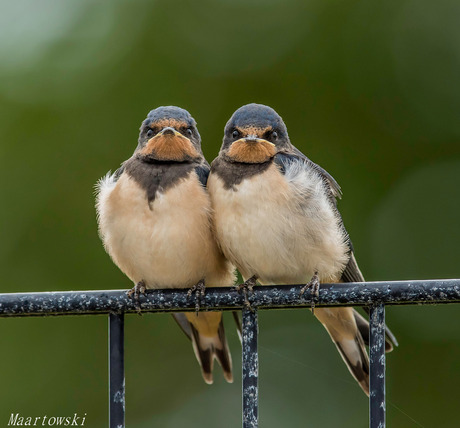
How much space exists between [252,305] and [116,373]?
36 centimetres

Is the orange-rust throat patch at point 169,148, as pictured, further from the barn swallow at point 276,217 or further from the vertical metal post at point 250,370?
the vertical metal post at point 250,370

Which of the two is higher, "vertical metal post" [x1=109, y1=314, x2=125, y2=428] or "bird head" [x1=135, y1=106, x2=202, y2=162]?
"bird head" [x1=135, y1=106, x2=202, y2=162]

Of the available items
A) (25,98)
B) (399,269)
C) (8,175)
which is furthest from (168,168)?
(399,269)

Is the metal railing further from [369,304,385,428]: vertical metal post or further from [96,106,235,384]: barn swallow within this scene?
[96,106,235,384]: barn swallow

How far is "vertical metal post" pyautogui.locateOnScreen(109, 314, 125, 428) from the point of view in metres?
1.97

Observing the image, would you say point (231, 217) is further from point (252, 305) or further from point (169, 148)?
point (252, 305)

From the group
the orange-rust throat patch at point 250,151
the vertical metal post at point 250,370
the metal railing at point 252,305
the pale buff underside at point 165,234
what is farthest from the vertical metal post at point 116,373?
the orange-rust throat patch at point 250,151

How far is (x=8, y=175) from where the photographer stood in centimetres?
468

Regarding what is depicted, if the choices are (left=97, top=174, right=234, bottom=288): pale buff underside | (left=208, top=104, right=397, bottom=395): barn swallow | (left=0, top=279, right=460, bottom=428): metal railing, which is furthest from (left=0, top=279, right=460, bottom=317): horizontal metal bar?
(left=97, top=174, right=234, bottom=288): pale buff underside

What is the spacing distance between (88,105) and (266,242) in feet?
6.53

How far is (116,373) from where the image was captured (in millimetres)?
2012

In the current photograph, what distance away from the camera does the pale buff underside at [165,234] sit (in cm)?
357

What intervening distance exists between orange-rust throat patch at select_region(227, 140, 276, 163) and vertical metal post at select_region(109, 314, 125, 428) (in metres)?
1.68

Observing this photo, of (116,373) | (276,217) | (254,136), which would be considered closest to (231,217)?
(276,217)
